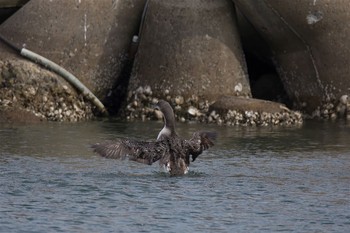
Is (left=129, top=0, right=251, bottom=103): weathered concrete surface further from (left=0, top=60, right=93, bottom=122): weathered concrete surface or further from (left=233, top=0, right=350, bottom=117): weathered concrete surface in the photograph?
(left=0, top=60, right=93, bottom=122): weathered concrete surface

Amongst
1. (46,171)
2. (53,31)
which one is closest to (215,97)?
(53,31)

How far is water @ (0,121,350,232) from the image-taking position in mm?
11922

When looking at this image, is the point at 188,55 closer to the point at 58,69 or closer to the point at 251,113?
the point at 251,113

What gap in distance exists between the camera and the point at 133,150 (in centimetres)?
1417

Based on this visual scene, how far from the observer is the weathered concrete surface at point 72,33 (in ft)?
66.6

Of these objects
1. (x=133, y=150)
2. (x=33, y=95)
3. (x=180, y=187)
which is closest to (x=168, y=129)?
(x=133, y=150)

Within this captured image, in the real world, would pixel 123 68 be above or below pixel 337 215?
above

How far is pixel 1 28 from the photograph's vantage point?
2047cm

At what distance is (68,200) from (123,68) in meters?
8.22

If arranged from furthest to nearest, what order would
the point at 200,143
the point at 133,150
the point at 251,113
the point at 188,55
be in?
the point at 188,55, the point at 251,113, the point at 200,143, the point at 133,150

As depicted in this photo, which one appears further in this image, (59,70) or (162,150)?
(59,70)

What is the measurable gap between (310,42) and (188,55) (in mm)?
2031

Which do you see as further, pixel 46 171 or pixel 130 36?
pixel 130 36

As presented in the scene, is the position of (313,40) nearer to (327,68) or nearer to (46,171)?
(327,68)
